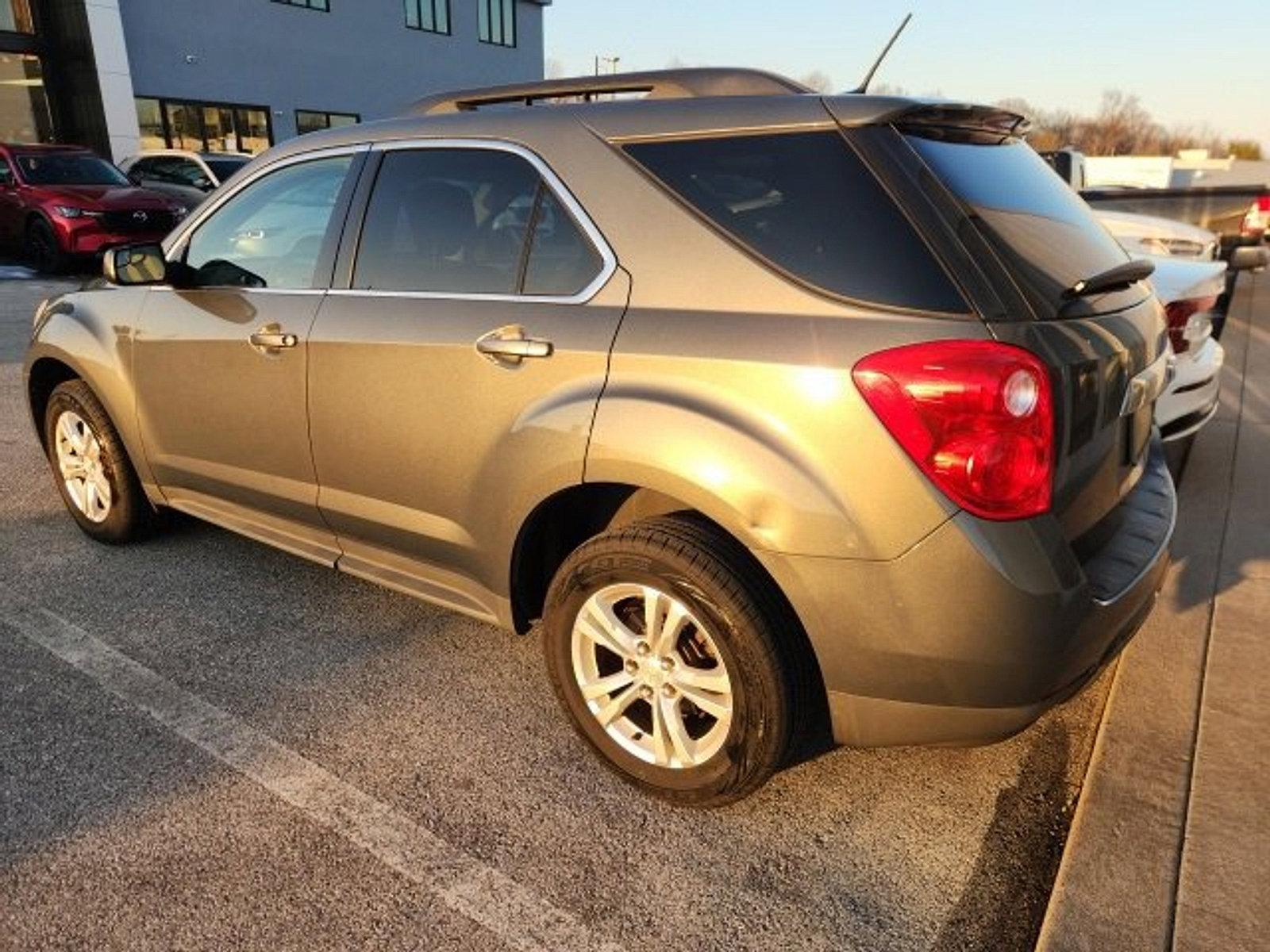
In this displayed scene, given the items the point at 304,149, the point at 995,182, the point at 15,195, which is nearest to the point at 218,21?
the point at 15,195

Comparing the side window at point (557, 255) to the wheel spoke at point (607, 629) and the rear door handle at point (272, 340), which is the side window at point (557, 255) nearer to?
the wheel spoke at point (607, 629)

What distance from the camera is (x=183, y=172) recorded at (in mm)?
15383

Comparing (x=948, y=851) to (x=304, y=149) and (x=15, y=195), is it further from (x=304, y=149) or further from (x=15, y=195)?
(x=15, y=195)

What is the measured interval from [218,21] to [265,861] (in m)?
25.3

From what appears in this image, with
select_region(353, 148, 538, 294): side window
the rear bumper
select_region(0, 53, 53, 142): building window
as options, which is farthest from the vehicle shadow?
select_region(0, 53, 53, 142): building window

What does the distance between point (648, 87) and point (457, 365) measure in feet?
3.00

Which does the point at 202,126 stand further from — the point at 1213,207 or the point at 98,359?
the point at 98,359

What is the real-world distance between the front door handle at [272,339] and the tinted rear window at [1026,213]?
1992 millimetres

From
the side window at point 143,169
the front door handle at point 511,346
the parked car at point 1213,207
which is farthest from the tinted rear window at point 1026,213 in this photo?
the side window at point 143,169

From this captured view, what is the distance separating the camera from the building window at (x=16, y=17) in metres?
19.4

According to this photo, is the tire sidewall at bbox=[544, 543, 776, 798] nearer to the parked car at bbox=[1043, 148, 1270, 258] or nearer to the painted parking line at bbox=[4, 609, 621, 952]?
the painted parking line at bbox=[4, 609, 621, 952]

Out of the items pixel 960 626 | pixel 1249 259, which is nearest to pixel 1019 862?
pixel 960 626

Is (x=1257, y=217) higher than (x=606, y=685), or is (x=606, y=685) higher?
(x=1257, y=217)

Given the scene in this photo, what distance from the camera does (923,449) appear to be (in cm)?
200
